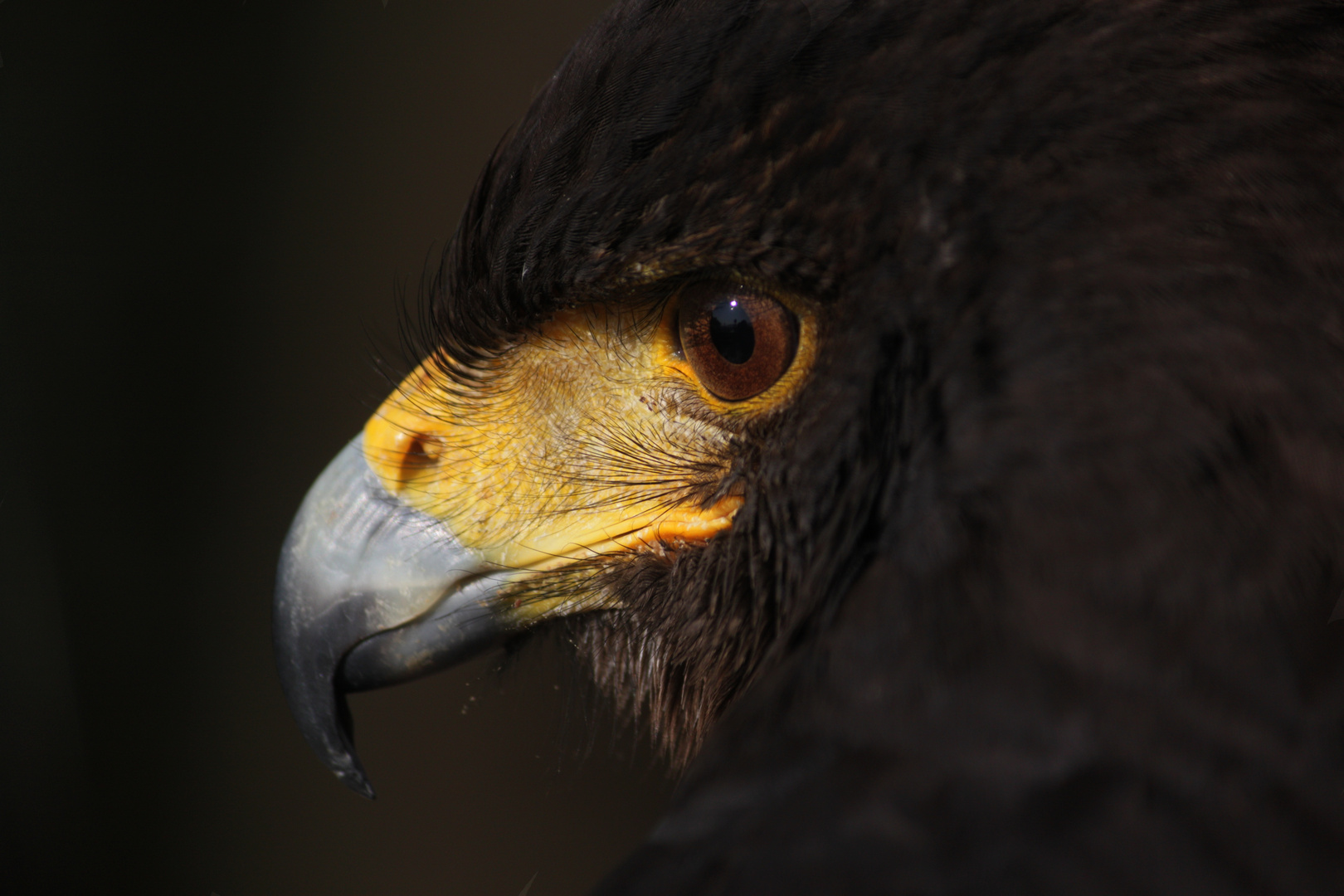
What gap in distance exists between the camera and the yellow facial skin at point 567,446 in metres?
1.02

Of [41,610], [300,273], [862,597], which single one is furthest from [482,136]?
[862,597]

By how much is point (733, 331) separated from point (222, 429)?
2.00m

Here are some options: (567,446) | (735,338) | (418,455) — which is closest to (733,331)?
(735,338)

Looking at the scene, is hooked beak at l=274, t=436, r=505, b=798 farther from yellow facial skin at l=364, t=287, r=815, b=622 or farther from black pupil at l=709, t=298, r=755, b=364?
black pupil at l=709, t=298, r=755, b=364

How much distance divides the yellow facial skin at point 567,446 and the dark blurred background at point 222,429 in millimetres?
1259

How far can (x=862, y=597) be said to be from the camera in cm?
77

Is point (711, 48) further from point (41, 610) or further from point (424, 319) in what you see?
point (41, 610)

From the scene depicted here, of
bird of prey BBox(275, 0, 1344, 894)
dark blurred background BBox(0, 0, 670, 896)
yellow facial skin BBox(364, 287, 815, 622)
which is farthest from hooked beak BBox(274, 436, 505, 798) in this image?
dark blurred background BBox(0, 0, 670, 896)

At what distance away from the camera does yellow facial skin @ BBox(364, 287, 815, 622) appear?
1022 millimetres

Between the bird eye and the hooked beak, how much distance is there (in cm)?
33

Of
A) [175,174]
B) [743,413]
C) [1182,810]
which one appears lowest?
[1182,810]

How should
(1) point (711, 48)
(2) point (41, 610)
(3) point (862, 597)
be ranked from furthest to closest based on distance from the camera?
(2) point (41, 610), (1) point (711, 48), (3) point (862, 597)

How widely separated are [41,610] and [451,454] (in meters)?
1.73

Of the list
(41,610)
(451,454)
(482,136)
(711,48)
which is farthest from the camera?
(482,136)
